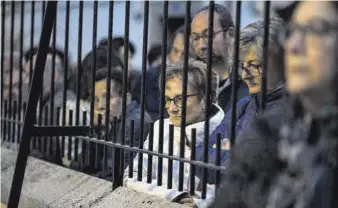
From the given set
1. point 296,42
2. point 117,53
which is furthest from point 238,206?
point 117,53

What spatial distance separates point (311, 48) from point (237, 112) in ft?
5.48

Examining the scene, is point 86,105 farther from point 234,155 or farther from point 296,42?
point 296,42

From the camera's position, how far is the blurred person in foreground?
5.40 ft

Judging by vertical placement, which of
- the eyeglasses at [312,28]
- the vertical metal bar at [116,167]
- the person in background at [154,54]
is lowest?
the vertical metal bar at [116,167]

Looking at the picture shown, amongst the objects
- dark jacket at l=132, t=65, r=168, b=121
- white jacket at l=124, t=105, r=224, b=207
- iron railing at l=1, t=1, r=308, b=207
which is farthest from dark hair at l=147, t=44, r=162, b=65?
white jacket at l=124, t=105, r=224, b=207

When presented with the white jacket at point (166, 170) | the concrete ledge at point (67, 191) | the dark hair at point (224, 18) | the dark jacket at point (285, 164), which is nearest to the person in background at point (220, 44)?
the dark hair at point (224, 18)

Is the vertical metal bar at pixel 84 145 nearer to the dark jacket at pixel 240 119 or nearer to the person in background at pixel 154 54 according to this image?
the dark jacket at pixel 240 119

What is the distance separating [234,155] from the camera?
1.99 m

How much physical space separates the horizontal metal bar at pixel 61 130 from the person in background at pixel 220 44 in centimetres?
82

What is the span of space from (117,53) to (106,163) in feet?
3.84

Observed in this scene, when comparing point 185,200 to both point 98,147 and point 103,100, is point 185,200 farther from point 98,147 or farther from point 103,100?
point 103,100

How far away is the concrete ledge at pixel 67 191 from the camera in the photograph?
3629 mm

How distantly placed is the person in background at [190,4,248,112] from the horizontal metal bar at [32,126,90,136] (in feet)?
2.70

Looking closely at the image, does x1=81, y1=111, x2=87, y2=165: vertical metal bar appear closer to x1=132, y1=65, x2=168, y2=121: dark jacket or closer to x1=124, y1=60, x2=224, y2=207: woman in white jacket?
x1=132, y1=65, x2=168, y2=121: dark jacket
